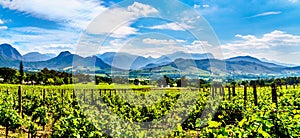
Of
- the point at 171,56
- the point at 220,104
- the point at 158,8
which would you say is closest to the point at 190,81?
the point at 171,56

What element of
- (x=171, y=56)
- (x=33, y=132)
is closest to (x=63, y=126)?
(x=33, y=132)

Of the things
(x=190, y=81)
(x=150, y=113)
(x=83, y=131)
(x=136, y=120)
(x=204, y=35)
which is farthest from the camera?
(x=190, y=81)

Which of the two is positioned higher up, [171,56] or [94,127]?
[171,56]

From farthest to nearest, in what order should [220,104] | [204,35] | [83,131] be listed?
[204,35]
[220,104]
[83,131]

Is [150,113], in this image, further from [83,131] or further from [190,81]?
[190,81]

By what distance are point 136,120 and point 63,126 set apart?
3899 mm

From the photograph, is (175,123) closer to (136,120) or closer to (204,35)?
(136,120)

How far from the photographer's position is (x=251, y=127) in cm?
438

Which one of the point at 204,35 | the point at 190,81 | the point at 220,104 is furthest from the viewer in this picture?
the point at 190,81

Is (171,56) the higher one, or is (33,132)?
(171,56)

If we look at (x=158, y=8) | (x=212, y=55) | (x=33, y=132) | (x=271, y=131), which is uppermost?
(x=158, y=8)

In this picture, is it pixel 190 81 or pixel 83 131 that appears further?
pixel 190 81

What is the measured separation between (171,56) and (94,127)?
1859 centimetres

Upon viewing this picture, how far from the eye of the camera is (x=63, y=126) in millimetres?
7273
